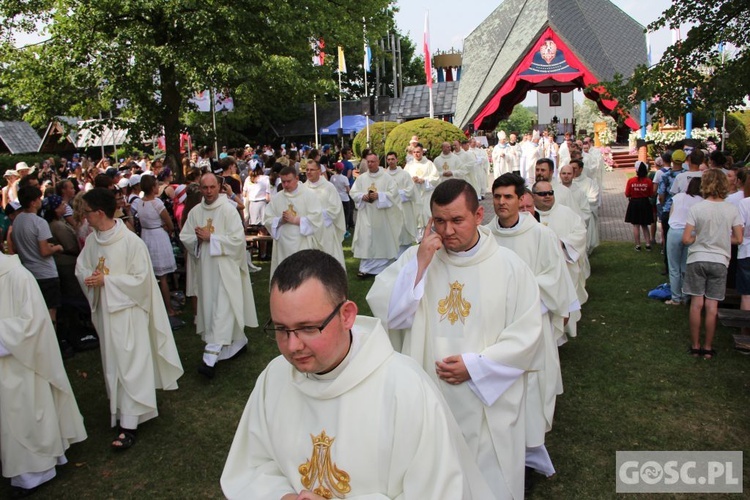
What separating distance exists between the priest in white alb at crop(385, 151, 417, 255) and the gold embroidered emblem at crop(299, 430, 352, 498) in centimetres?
1034

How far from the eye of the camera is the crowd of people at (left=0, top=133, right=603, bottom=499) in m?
2.44

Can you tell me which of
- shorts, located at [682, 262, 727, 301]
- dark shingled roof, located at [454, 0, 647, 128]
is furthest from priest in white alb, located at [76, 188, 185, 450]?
dark shingled roof, located at [454, 0, 647, 128]

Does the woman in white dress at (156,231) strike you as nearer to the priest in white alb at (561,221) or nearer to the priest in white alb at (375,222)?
the priest in white alb at (375,222)

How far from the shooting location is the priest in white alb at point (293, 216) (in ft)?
30.6

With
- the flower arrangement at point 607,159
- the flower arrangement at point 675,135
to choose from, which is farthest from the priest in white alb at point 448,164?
the flower arrangement at point 607,159

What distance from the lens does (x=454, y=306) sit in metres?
3.89

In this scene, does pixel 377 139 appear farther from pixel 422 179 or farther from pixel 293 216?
pixel 293 216

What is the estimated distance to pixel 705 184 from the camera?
705 centimetres

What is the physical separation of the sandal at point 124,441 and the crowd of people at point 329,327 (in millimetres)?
11

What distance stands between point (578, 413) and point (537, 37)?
29.0m

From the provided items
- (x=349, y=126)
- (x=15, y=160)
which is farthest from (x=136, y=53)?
(x=349, y=126)

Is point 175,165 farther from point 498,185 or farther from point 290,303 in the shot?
point 290,303

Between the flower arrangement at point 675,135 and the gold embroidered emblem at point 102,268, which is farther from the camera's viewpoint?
the flower arrangement at point 675,135

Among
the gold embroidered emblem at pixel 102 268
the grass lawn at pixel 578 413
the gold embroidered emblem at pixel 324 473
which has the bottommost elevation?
the grass lawn at pixel 578 413
